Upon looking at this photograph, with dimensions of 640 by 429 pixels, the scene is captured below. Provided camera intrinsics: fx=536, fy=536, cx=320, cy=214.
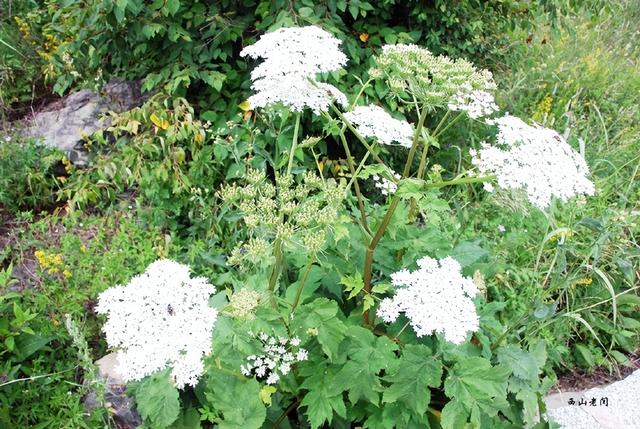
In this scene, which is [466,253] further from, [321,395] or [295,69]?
[295,69]

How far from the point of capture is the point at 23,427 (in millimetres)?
2561

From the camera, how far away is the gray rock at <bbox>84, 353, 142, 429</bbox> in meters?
2.70

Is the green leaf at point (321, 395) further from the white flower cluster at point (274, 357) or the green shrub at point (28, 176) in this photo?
the green shrub at point (28, 176)

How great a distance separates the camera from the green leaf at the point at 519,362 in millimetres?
2172

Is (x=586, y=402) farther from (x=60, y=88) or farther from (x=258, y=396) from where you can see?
(x=60, y=88)

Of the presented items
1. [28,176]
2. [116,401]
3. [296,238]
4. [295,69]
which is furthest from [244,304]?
[28,176]

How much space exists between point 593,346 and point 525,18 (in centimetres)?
271

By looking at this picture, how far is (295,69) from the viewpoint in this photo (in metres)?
2.16

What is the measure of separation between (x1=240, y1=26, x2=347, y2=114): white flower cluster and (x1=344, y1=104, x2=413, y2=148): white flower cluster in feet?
0.35

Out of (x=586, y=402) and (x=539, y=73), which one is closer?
(x=586, y=402)

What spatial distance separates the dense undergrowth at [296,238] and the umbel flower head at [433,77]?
30 centimetres

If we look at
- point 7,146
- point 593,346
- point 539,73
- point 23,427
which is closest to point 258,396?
point 23,427

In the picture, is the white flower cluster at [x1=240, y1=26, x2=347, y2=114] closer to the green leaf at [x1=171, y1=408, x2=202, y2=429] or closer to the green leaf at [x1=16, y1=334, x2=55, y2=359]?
the green leaf at [x1=171, y1=408, x2=202, y2=429]

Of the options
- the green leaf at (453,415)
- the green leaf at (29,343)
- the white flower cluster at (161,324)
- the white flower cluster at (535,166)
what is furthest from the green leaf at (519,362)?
the green leaf at (29,343)
